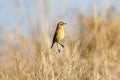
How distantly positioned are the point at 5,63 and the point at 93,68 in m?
1.34

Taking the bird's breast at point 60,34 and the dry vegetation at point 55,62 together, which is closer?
the bird's breast at point 60,34

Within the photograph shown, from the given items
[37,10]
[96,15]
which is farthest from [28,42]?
[96,15]

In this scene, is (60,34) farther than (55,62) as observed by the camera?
No

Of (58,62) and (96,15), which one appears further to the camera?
(96,15)

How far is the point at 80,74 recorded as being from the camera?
530cm

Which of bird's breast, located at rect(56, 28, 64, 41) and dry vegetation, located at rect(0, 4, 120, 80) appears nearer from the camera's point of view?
bird's breast, located at rect(56, 28, 64, 41)

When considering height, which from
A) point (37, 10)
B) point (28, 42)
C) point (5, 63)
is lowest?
point (5, 63)

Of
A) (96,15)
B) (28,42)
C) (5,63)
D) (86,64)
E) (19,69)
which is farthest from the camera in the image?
(96,15)

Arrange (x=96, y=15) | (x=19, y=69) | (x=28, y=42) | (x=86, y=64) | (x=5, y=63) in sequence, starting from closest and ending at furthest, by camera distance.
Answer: (x=19, y=69)
(x=86, y=64)
(x=28, y=42)
(x=5, y=63)
(x=96, y=15)

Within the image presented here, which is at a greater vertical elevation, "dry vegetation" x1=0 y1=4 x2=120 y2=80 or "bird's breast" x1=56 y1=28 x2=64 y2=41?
"bird's breast" x1=56 y1=28 x2=64 y2=41

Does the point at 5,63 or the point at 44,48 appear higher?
the point at 44,48

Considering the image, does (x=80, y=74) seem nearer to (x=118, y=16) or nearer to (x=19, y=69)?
(x=19, y=69)

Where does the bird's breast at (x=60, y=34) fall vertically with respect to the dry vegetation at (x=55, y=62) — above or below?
above

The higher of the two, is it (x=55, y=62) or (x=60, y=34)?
(x=60, y=34)
